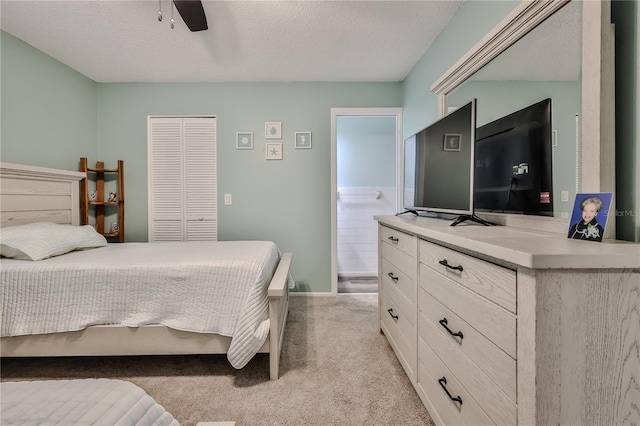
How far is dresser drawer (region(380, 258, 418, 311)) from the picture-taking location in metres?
1.61

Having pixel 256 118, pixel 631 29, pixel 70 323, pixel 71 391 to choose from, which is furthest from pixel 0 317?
pixel 631 29

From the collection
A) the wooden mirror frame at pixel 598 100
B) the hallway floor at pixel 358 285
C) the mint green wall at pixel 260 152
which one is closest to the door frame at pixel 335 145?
the mint green wall at pixel 260 152

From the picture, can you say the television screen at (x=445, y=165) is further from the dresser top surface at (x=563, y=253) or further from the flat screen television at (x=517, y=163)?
the dresser top surface at (x=563, y=253)

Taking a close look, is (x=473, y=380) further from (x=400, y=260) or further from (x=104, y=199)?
(x=104, y=199)

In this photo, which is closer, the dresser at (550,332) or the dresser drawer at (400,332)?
the dresser at (550,332)

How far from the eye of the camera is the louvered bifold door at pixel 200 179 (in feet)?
11.3

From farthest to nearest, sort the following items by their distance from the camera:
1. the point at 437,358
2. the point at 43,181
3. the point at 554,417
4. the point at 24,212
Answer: the point at 43,181 < the point at 24,212 < the point at 437,358 < the point at 554,417

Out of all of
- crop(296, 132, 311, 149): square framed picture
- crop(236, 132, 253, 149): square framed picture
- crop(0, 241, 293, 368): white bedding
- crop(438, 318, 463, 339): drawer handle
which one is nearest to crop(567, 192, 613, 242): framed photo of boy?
crop(438, 318, 463, 339): drawer handle

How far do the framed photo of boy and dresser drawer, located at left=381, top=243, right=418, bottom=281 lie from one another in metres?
0.70

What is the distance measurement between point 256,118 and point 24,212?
2.24 m

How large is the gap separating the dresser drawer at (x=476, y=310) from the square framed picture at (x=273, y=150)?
2.43m

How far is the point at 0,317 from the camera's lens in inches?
69.4

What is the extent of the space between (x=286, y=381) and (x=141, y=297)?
1.02 metres

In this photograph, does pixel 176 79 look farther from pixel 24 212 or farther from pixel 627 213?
pixel 627 213
